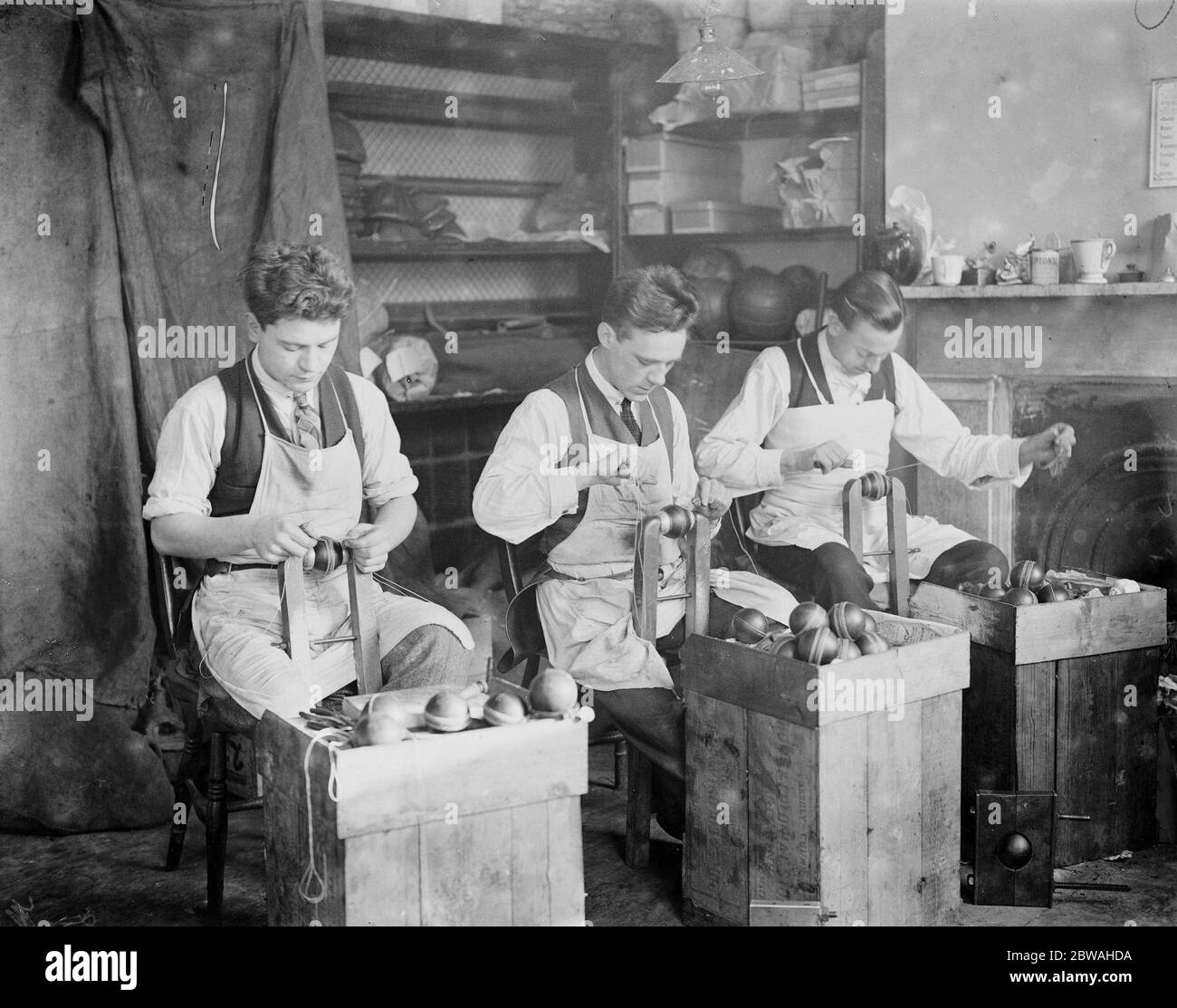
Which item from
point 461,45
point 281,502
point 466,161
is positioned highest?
point 461,45

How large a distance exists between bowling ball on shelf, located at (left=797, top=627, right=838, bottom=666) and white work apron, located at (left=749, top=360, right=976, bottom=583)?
985 mm

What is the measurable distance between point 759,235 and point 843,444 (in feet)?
4.87

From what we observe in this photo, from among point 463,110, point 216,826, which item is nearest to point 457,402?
point 463,110

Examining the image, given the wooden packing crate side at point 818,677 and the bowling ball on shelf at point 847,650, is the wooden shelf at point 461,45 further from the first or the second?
the bowling ball on shelf at point 847,650

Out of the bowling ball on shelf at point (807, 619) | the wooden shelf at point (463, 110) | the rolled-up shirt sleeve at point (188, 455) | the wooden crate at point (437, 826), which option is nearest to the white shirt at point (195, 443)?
the rolled-up shirt sleeve at point (188, 455)

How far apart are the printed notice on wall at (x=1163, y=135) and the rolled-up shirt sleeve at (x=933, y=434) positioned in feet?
3.01

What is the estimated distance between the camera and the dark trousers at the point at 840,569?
3605 millimetres

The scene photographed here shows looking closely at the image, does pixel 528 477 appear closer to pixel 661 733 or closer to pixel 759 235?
pixel 661 733

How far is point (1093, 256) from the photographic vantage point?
4.16 m

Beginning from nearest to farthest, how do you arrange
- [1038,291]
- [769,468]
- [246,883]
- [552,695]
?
[552,695]
[246,883]
[769,468]
[1038,291]

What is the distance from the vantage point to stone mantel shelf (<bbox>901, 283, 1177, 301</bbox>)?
410cm

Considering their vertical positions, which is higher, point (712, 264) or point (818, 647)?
point (712, 264)
